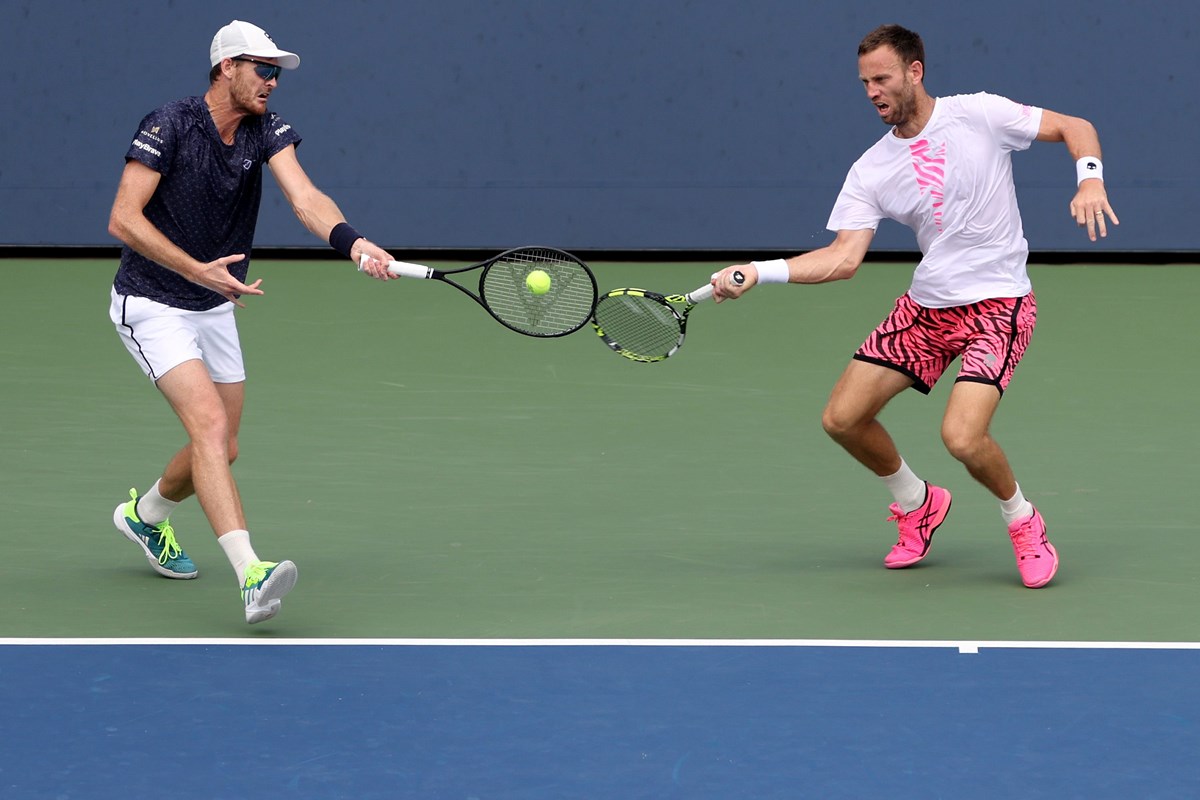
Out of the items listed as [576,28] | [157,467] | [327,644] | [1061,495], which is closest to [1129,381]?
[1061,495]

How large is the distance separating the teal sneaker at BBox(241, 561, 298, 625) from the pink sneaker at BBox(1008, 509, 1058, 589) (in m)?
2.06

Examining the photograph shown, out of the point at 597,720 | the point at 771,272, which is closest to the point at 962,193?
the point at 771,272

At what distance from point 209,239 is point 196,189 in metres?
0.15

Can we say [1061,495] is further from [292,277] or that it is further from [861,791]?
[292,277]

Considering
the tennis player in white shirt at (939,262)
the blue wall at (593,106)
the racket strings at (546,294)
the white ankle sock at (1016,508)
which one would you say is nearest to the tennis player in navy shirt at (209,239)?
the racket strings at (546,294)

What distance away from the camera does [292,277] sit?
1328 centimetres

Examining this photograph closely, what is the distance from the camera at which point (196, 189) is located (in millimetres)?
5145

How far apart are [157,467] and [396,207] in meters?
7.48

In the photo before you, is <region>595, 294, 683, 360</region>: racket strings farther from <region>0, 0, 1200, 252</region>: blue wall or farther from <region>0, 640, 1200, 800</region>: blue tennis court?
<region>0, 0, 1200, 252</region>: blue wall

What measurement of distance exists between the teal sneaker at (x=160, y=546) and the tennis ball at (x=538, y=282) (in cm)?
129

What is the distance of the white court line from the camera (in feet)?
15.3

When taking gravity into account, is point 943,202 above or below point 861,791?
above

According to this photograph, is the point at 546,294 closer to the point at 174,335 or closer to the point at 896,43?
the point at 174,335

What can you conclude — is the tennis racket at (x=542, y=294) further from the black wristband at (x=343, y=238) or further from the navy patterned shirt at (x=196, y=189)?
the navy patterned shirt at (x=196, y=189)
